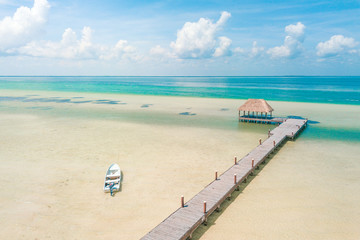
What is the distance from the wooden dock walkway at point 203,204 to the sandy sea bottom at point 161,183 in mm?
758

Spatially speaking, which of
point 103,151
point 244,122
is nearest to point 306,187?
point 103,151

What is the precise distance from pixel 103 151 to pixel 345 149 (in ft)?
79.3

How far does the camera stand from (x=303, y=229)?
12055 millimetres

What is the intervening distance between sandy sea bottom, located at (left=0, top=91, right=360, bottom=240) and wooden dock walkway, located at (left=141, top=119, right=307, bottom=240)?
2.49ft

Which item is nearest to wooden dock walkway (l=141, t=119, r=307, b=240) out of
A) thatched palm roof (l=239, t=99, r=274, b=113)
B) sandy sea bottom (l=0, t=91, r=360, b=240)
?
sandy sea bottom (l=0, t=91, r=360, b=240)

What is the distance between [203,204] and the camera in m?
12.9

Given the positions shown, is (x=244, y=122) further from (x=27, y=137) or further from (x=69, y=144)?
(x=27, y=137)

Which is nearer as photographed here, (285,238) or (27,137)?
(285,238)

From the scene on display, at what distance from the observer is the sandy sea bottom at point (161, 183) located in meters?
12.2

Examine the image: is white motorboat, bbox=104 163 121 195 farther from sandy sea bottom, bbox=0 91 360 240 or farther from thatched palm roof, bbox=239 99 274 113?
thatched palm roof, bbox=239 99 274 113

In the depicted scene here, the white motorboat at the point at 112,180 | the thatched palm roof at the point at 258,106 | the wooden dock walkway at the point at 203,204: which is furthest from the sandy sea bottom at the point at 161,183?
the thatched palm roof at the point at 258,106

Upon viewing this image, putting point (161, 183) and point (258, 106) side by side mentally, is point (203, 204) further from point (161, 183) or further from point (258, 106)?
point (258, 106)

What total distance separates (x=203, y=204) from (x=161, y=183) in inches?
178

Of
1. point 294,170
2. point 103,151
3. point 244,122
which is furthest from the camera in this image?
point 244,122
